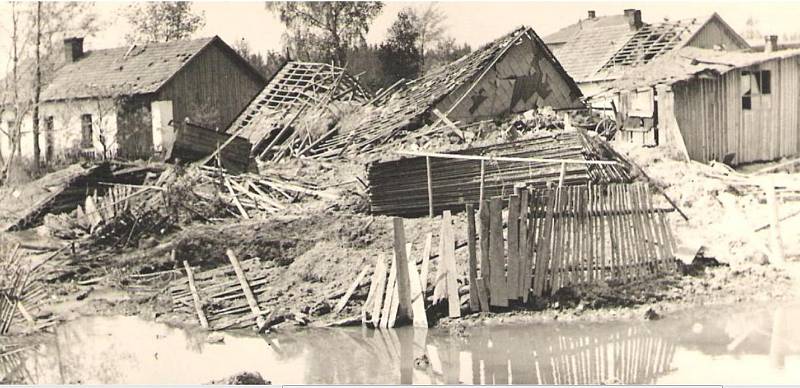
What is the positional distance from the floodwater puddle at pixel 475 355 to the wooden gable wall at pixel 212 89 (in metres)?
12.4

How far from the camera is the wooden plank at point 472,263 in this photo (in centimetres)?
962

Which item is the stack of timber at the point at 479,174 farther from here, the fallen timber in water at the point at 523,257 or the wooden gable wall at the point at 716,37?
the wooden gable wall at the point at 716,37

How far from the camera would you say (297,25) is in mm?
16062

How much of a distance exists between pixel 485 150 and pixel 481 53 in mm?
5121

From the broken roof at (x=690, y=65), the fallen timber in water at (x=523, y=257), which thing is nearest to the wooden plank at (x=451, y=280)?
the fallen timber in water at (x=523, y=257)

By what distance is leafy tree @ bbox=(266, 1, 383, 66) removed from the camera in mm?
14281

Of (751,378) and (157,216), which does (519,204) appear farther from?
(157,216)

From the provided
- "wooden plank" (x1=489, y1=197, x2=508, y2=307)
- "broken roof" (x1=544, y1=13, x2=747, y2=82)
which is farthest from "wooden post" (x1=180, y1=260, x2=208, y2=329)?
"broken roof" (x1=544, y1=13, x2=747, y2=82)

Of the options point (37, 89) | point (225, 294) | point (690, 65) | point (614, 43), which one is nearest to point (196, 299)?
point (225, 294)

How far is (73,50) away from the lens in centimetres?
1817

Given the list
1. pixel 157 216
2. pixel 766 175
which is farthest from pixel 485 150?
pixel 157 216

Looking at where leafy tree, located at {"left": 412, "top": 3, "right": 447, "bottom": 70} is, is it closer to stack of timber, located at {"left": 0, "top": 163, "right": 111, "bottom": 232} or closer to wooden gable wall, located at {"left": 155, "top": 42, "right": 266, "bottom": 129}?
stack of timber, located at {"left": 0, "top": 163, "right": 111, "bottom": 232}

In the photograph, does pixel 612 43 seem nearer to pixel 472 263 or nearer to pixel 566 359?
pixel 472 263

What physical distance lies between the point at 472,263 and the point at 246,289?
2.81m
